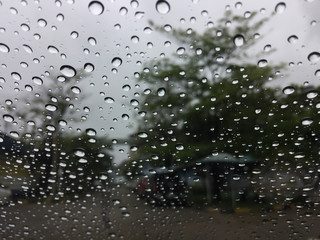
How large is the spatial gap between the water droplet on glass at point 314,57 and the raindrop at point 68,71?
107 cm

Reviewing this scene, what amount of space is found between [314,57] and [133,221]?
3.99ft

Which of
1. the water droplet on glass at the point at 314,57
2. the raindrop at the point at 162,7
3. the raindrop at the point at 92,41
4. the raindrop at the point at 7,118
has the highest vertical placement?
the raindrop at the point at 162,7

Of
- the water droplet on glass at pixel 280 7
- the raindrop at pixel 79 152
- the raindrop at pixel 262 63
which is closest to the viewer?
the water droplet on glass at pixel 280 7

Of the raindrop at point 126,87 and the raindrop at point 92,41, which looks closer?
the raindrop at point 92,41

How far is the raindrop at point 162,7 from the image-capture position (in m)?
1.20

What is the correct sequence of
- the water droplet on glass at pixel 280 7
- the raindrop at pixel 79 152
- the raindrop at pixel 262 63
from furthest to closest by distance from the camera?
1. the raindrop at pixel 79 152
2. the raindrop at pixel 262 63
3. the water droplet on glass at pixel 280 7


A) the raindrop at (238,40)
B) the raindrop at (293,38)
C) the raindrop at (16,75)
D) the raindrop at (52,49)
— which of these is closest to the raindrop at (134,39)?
the raindrop at (52,49)

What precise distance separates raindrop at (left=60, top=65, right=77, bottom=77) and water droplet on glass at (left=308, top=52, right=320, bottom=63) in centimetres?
107

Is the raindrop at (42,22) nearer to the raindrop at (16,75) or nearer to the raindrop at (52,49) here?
the raindrop at (52,49)

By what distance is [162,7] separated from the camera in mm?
1212

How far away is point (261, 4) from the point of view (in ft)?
3.91

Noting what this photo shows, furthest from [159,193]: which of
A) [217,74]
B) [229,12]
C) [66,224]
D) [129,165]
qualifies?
[229,12]

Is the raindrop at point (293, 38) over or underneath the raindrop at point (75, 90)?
over

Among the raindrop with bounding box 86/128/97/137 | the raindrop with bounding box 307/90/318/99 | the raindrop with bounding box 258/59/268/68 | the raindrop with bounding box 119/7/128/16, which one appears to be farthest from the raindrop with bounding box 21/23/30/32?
the raindrop with bounding box 307/90/318/99
